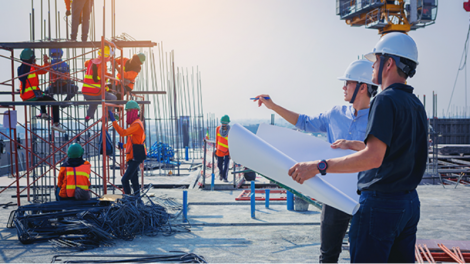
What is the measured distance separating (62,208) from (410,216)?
540cm

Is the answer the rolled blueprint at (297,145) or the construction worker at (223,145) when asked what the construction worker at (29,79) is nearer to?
the construction worker at (223,145)

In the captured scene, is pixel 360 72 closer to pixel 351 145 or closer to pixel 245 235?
pixel 351 145

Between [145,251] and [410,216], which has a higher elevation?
[410,216]

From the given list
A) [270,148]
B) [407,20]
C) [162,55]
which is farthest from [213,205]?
[407,20]

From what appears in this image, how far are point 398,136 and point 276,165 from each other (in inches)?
27.0

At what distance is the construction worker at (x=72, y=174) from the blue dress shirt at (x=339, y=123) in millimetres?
4168

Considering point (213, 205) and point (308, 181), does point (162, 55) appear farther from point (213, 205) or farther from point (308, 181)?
point (308, 181)

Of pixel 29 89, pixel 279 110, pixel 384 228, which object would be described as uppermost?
pixel 29 89

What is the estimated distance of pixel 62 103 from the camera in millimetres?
6906

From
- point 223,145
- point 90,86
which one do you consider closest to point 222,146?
point 223,145

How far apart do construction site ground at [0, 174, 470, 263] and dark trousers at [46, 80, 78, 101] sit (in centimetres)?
266

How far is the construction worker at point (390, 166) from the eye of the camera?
1.83 m

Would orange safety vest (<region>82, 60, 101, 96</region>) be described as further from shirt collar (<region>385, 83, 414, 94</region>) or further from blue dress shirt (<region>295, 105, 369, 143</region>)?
shirt collar (<region>385, 83, 414, 94</region>)

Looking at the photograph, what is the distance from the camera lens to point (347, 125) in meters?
3.04
